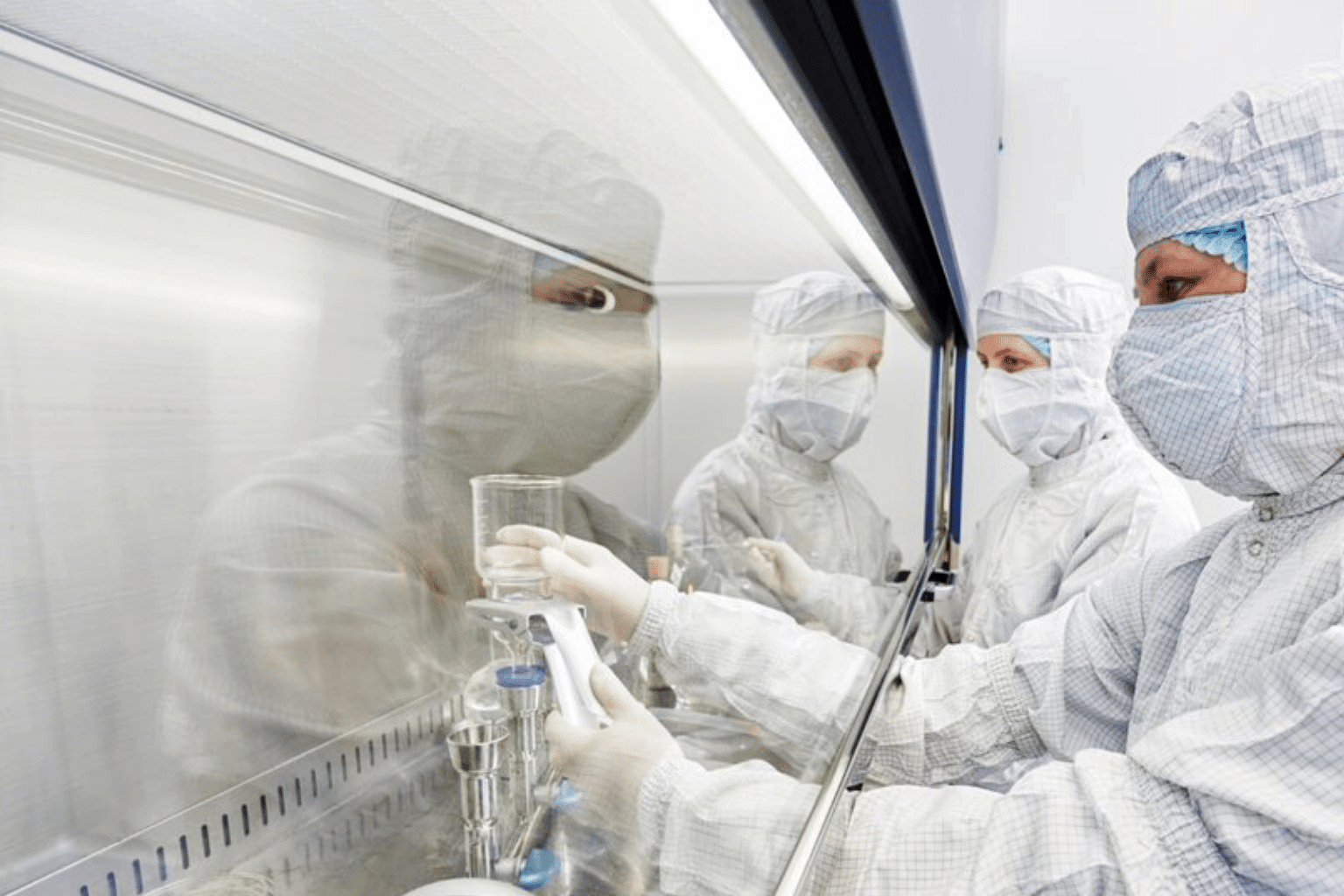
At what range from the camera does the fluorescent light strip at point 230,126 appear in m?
0.30

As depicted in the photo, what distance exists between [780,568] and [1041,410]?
119 cm

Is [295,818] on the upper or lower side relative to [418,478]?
lower

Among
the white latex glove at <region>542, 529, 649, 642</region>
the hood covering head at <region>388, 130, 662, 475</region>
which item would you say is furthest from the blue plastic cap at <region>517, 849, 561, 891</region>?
the hood covering head at <region>388, 130, 662, 475</region>

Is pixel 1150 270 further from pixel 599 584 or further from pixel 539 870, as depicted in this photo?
pixel 539 870

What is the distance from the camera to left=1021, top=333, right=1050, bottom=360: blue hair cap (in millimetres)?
1882

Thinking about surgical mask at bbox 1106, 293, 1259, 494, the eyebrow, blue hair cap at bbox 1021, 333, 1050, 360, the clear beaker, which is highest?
the eyebrow

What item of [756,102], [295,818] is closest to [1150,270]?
[756,102]

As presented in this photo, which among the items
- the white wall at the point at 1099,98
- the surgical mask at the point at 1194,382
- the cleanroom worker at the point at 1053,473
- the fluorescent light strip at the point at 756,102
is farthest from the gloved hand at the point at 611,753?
the white wall at the point at 1099,98

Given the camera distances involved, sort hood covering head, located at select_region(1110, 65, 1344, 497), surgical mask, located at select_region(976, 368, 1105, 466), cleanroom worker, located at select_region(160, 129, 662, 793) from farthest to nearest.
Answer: surgical mask, located at select_region(976, 368, 1105, 466) → hood covering head, located at select_region(1110, 65, 1344, 497) → cleanroom worker, located at select_region(160, 129, 662, 793)

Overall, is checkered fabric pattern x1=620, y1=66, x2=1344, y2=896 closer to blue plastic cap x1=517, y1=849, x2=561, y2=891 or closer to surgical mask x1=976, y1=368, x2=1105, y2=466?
blue plastic cap x1=517, y1=849, x2=561, y2=891

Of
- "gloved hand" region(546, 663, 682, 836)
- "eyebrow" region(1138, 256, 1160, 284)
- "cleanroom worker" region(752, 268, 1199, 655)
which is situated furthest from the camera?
"cleanroom worker" region(752, 268, 1199, 655)

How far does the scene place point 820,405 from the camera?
1173 millimetres

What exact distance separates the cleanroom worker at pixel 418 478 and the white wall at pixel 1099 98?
2.91m

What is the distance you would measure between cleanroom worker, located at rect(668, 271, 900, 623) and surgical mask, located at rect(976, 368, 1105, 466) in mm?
637
